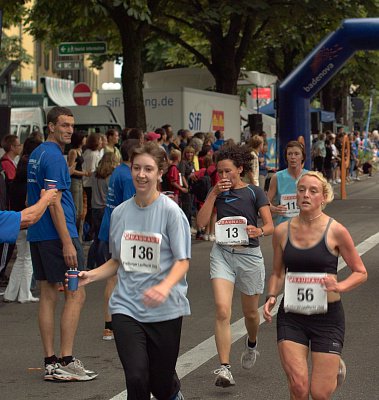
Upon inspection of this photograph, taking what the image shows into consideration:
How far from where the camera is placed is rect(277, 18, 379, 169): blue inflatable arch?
22.8 m

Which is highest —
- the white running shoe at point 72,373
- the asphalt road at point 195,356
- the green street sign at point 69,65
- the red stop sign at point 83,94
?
the green street sign at point 69,65

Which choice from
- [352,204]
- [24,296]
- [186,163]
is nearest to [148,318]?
[24,296]

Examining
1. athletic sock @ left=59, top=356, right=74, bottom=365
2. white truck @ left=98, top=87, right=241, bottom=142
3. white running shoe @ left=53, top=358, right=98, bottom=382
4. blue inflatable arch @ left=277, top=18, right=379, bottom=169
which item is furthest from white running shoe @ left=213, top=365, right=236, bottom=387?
white truck @ left=98, top=87, right=241, bottom=142

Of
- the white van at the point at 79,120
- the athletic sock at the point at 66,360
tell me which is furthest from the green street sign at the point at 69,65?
the athletic sock at the point at 66,360

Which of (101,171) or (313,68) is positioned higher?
(313,68)

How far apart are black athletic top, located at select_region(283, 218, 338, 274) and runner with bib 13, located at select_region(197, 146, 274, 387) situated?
191 centimetres

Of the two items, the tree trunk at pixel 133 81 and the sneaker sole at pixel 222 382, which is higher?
the tree trunk at pixel 133 81

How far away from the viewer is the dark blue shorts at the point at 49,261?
843 centimetres

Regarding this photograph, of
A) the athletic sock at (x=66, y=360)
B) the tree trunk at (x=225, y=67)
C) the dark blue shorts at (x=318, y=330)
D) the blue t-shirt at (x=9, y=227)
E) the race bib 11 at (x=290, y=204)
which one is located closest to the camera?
the blue t-shirt at (x=9, y=227)

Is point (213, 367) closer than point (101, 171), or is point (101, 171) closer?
point (213, 367)

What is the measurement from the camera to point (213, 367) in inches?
340

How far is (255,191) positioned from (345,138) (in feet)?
83.4

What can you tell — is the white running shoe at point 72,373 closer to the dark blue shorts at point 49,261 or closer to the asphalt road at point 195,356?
the asphalt road at point 195,356

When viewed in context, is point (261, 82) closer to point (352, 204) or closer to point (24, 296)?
point (352, 204)
